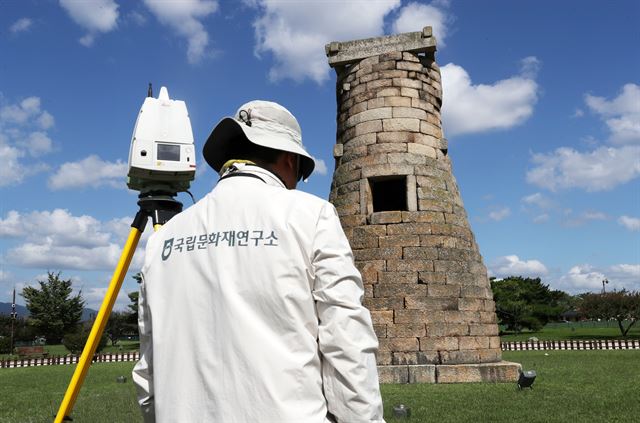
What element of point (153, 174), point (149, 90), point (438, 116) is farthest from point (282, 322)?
point (438, 116)

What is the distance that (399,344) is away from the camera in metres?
10.9

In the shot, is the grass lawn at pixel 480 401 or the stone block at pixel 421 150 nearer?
the grass lawn at pixel 480 401

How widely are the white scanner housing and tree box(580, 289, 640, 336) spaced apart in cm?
3957

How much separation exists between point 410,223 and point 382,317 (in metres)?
2.06

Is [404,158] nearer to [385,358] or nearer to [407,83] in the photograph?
[407,83]

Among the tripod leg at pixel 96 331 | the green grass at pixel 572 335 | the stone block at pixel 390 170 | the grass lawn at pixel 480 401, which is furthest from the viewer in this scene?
the green grass at pixel 572 335

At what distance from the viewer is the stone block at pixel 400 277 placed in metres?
11.2

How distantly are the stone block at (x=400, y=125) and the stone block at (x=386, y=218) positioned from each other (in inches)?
74.9

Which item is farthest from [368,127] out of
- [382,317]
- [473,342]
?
[473,342]

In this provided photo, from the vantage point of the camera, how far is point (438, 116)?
13.0 metres

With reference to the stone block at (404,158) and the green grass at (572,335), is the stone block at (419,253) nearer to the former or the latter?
the stone block at (404,158)

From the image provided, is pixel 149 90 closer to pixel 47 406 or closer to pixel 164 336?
pixel 164 336

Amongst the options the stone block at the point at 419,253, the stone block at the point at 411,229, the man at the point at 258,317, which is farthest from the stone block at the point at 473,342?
the man at the point at 258,317

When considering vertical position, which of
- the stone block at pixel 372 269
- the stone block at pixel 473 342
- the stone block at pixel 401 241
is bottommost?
the stone block at pixel 473 342
